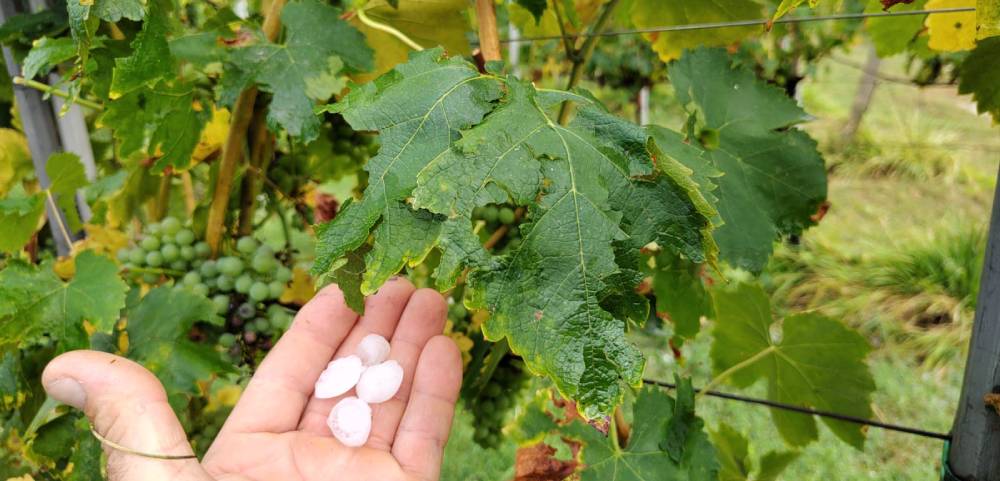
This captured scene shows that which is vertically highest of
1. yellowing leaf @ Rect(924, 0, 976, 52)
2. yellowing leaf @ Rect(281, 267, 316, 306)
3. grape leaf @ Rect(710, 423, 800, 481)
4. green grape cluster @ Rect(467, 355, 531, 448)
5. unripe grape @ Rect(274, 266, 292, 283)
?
yellowing leaf @ Rect(924, 0, 976, 52)

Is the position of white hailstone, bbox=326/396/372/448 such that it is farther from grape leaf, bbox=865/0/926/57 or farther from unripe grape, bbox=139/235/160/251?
grape leaf, bbox=865/0/926/57

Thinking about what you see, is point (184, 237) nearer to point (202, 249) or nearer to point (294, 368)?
point (202, 249)

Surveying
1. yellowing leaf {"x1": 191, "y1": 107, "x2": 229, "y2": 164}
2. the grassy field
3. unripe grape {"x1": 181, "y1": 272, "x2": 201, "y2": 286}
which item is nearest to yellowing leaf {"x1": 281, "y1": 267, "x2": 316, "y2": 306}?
unripe grape {"x1": 181, "y1": 272, "x2": 201, "y2": 286}

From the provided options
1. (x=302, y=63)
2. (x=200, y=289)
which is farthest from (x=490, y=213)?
(x=200, y=289)

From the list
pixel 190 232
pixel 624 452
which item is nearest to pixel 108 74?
pixel 190 232

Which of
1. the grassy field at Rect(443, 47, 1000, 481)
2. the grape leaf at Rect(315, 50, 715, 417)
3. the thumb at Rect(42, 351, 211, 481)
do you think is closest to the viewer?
the grape leaf at Rect(315, 50, 715, 417)

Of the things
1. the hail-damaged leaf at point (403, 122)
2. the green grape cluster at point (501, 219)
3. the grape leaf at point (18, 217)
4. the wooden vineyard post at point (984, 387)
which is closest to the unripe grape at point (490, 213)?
the green grape cluster at point (501, 219)

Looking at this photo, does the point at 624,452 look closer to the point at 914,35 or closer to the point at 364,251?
the point at 364,251
